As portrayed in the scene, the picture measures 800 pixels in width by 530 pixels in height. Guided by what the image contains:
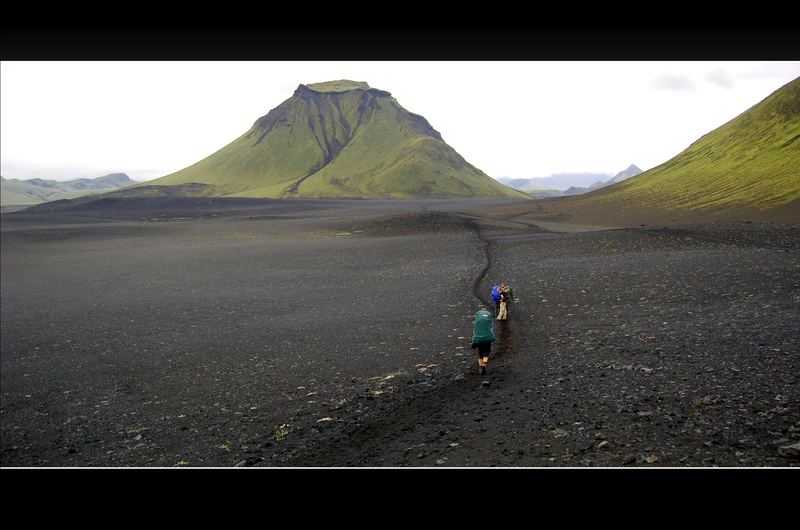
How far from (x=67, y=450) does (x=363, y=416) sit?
5.99 metres

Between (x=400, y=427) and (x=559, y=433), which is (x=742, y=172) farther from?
(x=400, y=427)

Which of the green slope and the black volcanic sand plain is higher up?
the green slope

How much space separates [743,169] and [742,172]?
0.77 ft

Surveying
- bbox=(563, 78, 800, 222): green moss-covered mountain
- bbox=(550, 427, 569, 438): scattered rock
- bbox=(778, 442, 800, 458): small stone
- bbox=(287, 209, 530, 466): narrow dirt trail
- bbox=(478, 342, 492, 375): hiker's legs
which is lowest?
bbox=(287, 209, 530, 466): narrow dirt trail

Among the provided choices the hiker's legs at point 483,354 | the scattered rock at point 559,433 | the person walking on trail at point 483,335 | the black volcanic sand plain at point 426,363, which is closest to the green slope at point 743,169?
the black volcanic sand plain at point 426,363

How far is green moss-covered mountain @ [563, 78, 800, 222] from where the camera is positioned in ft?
78.1

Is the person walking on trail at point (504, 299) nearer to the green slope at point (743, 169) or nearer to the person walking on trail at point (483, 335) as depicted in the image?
the person walking on trail at point (483, 335)

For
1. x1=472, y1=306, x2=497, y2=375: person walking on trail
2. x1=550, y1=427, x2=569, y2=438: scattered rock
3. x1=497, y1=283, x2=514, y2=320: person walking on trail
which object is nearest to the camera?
x1=550, y1=427, x2=569, y2=438: scattered rock

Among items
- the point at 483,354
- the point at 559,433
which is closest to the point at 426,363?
the point at 483,354

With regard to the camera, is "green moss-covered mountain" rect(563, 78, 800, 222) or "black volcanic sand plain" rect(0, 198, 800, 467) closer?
"black volcanic sand plain" rect(0, 198, 800, 467)

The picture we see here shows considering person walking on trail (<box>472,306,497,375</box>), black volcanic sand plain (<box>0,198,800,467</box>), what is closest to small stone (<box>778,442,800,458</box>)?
black volcanic sand plain (<box>0,198,800,467</box>)

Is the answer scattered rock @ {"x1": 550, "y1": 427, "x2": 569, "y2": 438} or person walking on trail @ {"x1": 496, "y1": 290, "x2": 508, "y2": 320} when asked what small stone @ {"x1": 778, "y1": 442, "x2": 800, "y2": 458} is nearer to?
scattered rock @ {"x1": 550, "y1": 427, "x2": 569, "y2": 438}
